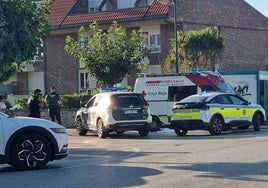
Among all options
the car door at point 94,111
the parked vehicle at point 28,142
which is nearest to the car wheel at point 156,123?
the car door at point 94,111

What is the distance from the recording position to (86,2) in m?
43.1

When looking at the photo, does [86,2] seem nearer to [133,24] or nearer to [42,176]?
[133,24]

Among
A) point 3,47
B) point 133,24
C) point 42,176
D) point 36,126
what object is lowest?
point 42,176

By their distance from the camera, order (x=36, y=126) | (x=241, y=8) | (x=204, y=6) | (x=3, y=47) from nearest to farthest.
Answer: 1. (x=36, y=126)
2. (x=3, y=47)
3. (x=204, y=6)
4. (x=241, y=8)

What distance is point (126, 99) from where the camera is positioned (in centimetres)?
2130

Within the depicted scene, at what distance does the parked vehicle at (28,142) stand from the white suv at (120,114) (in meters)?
8.10

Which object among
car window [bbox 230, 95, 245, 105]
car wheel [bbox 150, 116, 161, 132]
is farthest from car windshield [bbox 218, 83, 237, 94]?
car wheel [bbox 150, 116, 161, 132]

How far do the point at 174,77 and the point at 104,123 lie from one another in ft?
14.6

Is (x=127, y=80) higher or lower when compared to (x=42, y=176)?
higher

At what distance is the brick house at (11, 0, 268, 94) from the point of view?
124 feet

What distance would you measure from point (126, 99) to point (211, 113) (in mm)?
2937

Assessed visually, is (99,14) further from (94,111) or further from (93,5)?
(94,111)

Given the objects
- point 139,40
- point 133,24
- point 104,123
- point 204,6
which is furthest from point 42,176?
point 204,6

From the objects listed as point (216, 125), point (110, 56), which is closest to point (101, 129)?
point (216, 125)
